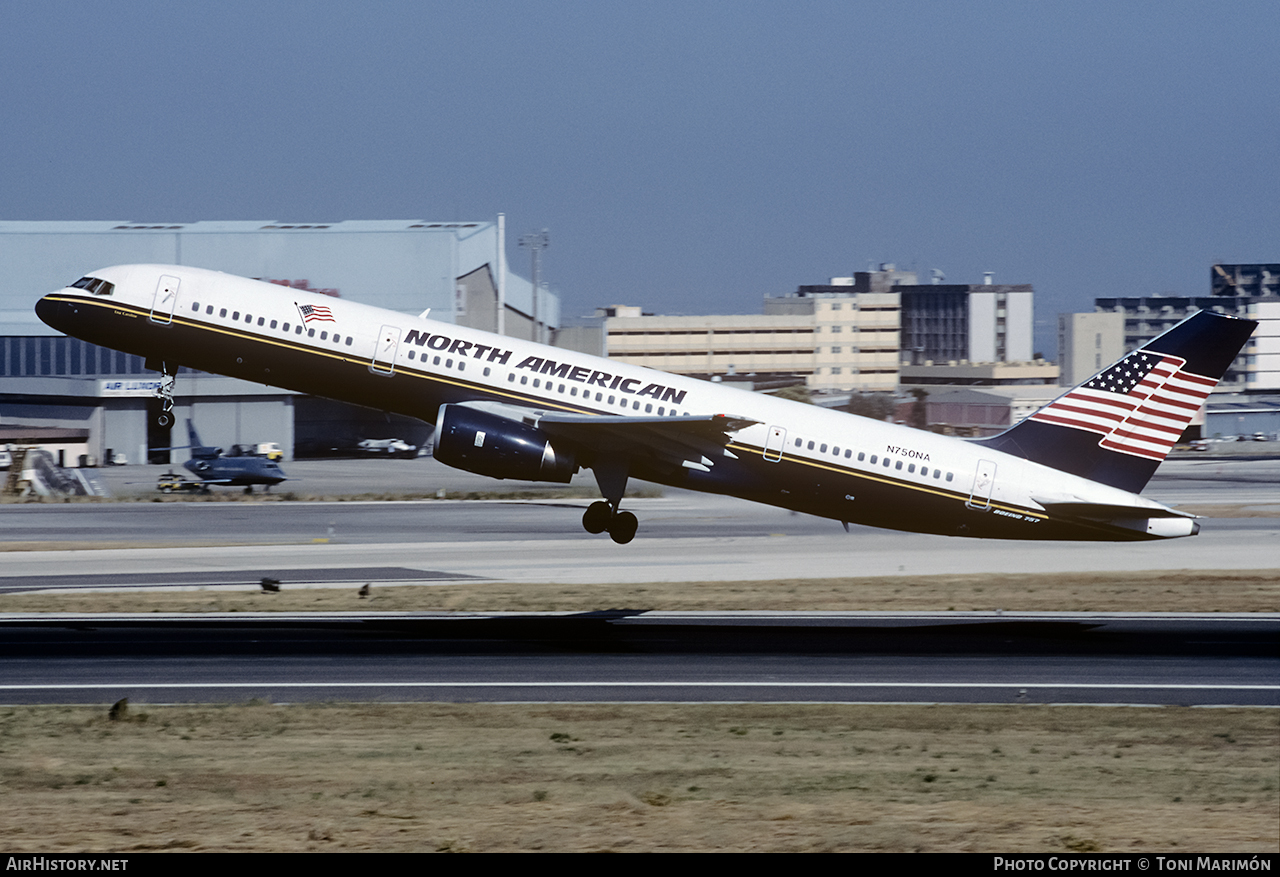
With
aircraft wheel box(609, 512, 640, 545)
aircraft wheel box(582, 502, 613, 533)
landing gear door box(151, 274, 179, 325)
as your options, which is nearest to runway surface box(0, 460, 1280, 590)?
aircraft wheel box(609, 512, 640, 545)

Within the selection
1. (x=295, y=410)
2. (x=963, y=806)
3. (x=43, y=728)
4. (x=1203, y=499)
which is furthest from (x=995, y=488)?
(x=295, y=410)

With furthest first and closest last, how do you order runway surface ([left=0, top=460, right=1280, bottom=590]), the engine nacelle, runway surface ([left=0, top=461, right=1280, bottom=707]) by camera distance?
runway surface ([left=0, top=460, right=1280, bottom=590]), the engine nacelle, runway surface ([left=0, top=461, right=1280, bottom=707])

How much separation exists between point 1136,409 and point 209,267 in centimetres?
9123

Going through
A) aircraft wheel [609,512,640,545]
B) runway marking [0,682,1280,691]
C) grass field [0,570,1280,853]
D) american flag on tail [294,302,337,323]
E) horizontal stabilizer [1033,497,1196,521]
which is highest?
american flag on tail [294,302,337,323]

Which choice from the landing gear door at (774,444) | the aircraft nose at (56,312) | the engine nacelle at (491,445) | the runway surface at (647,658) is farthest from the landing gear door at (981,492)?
the aircraft nose at (56,312)

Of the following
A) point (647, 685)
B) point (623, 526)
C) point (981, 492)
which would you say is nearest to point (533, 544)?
Answer: point (623, 526)

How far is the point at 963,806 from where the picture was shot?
67.6 ft

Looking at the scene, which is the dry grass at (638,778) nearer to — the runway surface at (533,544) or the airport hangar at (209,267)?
the runway surface at (533,544)

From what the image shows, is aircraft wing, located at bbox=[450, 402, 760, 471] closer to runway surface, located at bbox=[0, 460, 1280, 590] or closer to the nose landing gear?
the nose landing gear

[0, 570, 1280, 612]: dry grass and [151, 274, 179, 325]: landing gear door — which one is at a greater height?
[151, 274, 179, 325]: landing gear door

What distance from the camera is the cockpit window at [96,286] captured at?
39.1 metres

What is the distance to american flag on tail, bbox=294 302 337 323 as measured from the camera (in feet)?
126

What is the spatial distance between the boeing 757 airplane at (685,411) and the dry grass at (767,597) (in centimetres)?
515

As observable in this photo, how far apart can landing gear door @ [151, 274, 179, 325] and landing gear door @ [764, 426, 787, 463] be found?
59.5 ft
